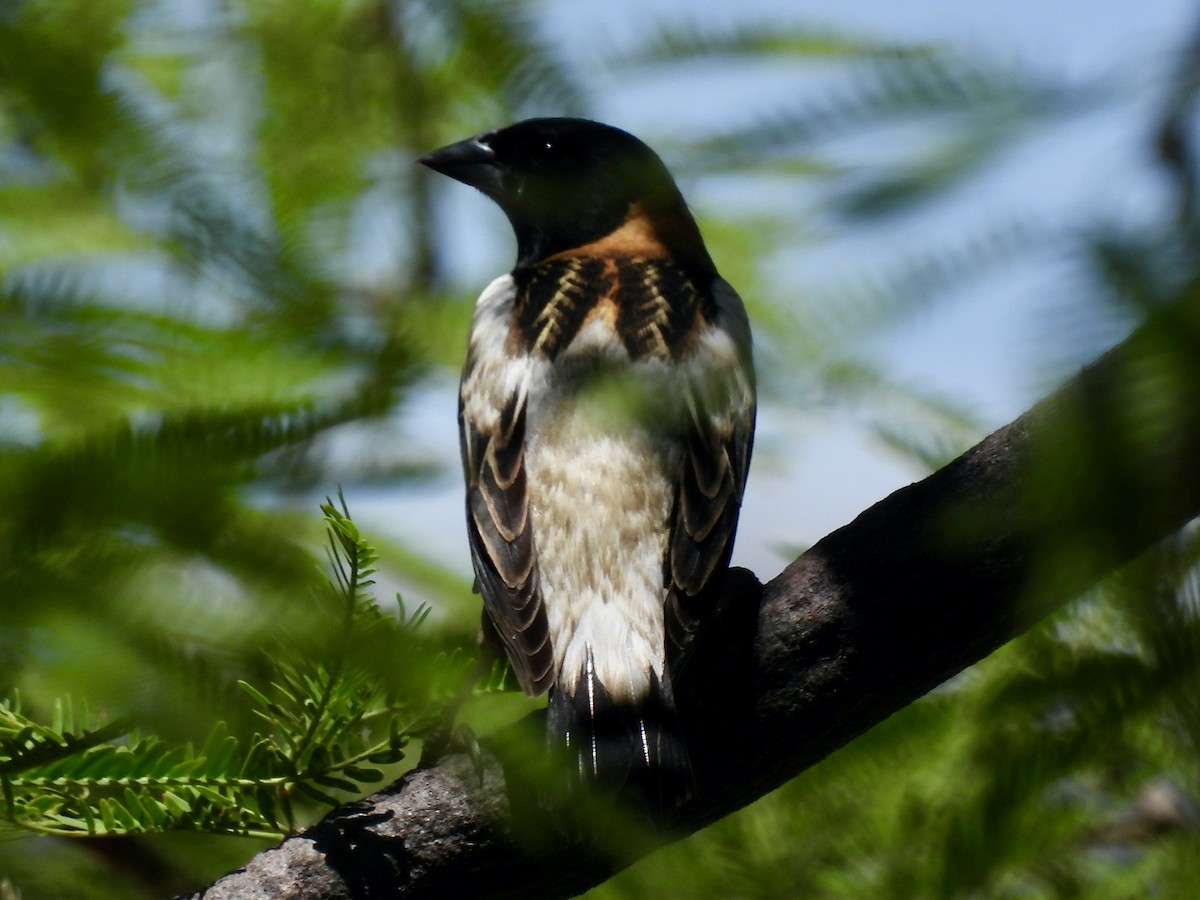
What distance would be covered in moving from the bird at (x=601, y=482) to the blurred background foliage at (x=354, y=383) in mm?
179

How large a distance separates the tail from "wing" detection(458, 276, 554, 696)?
108mm

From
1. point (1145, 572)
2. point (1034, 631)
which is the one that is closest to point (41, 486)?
point (1145, 572)

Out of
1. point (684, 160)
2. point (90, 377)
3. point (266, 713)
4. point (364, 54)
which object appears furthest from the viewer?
point (364, 54)

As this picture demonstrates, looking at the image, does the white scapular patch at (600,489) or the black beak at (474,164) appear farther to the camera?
the black beak at (474,164)

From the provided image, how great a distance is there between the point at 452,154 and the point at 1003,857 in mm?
2571

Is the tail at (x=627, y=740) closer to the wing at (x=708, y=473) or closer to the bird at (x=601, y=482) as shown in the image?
the bird at (x=601, y=482)

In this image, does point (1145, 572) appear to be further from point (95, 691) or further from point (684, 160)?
point (95, 691)

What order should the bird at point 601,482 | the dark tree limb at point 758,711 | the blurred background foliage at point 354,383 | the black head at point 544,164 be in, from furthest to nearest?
the black head at point 544,164, the bird at point 601,482, the dark tree limb at point 758,711, the blurred background foliage at point 354,383

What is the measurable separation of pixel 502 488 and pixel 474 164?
1321 millimetres

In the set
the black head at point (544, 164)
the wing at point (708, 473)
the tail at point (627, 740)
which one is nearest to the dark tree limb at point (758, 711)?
the tail at point (627, 740)

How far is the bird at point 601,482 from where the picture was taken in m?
2.52

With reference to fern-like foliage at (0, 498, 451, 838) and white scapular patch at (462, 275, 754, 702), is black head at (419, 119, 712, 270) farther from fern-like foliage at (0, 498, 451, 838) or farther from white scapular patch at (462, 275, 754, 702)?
fern-like foliage at (0, 498, 451, 838)

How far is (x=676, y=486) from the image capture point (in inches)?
119

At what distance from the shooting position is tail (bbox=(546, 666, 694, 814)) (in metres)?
2.17
